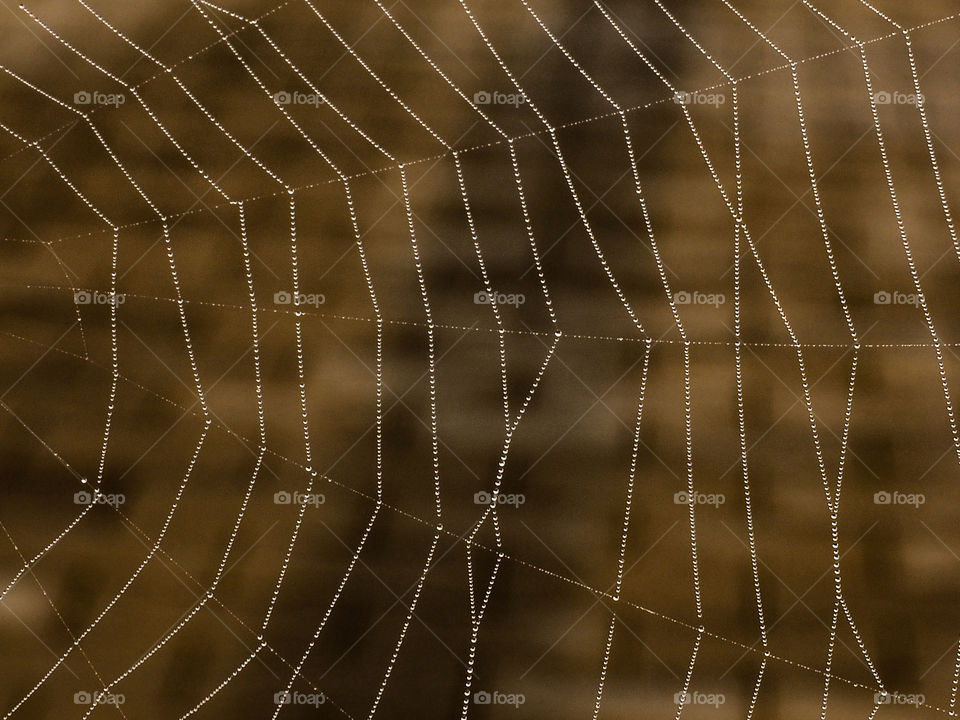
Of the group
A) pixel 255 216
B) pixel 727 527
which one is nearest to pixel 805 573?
pixel 727 527
